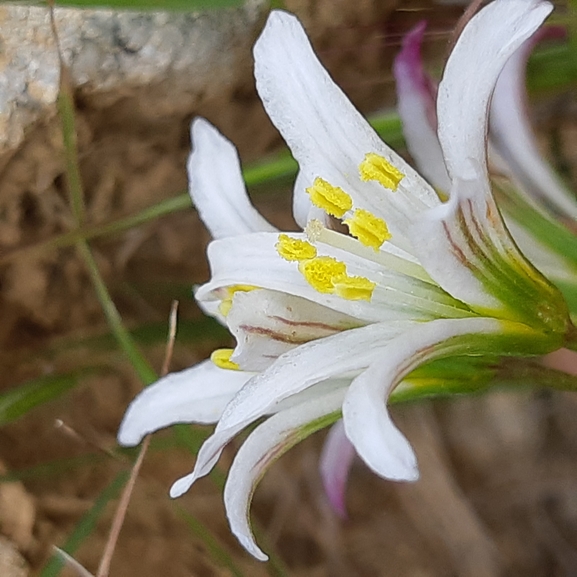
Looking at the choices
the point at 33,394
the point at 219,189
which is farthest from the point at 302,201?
the point at 33,394

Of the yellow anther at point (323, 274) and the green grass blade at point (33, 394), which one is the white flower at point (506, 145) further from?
the green grass blade at point (33, 394)

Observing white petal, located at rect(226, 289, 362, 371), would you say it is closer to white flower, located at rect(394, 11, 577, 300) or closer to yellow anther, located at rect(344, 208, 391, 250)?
yellow anther, located at rect(344, 208, 391, 250)

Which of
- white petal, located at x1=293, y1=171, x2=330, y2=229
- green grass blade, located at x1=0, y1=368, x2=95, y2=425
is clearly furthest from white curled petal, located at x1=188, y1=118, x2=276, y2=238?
green grass blade, located at x1=0, y1=368, x2=95, y2=425

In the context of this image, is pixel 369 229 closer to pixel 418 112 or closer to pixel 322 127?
pixel 322 127

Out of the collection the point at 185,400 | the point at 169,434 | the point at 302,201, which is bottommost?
the point at 169,434

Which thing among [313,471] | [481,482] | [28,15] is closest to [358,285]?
[28,15]

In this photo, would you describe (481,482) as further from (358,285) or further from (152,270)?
(358,285)
